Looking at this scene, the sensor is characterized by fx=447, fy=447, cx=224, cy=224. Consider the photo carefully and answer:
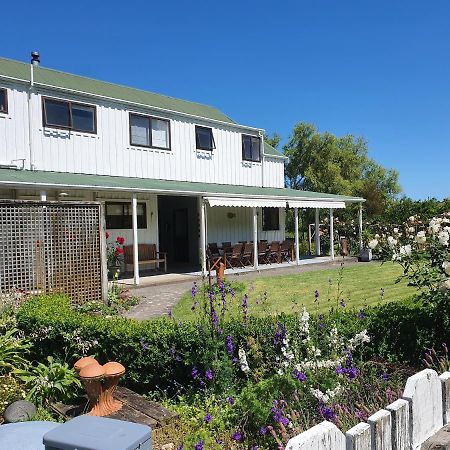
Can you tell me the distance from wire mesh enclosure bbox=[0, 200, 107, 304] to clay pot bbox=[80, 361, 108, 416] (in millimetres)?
4212

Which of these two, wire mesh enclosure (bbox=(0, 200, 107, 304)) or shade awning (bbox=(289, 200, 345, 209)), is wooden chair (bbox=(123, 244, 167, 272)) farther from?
wire mesh enclosure (bbox=(0, 200, 107, 304))

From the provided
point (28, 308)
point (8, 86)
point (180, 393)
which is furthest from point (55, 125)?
point (180, 393)

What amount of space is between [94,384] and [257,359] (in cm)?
166

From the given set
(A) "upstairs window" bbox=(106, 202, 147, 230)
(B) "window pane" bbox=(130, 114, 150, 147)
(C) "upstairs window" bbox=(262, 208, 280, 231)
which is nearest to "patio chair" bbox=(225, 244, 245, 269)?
(A) "upstairs window" bbox=(106, 202, 147, 230)

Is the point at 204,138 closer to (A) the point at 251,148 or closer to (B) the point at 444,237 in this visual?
(A) the point at 251,148

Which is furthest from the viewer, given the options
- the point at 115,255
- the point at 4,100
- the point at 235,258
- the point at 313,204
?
the point at 313,204

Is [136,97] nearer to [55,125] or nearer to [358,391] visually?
[55,125]

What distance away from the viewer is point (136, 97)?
729 inches

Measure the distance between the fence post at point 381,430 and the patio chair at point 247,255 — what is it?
1493 centimetres

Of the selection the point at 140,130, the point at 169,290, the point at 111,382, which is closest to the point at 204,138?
the point at 140,130

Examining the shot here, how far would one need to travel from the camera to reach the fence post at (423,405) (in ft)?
8.88

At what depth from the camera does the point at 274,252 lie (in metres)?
19.3

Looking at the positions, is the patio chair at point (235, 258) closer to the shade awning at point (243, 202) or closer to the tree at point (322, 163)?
the shade awning at point (243, 202)

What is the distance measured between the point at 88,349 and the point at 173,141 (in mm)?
12943
